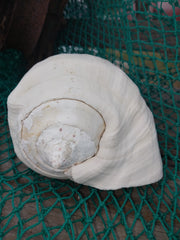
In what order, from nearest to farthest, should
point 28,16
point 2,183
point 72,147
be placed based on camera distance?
1. point 72,147
2. point 2,183
3. point 28,16

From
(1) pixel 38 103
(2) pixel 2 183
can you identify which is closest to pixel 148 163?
(1) pixel 38 103

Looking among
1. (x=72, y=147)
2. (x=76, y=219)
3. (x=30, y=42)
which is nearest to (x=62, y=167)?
(x=72, y=147)

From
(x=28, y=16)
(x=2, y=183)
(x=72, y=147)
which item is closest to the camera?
(x=72, y=147)

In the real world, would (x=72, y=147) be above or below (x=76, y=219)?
above

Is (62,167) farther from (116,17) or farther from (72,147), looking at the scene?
(116,17)

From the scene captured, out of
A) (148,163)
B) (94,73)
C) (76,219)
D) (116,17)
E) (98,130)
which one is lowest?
(76,219)

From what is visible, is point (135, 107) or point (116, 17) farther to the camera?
point (116, 17)
